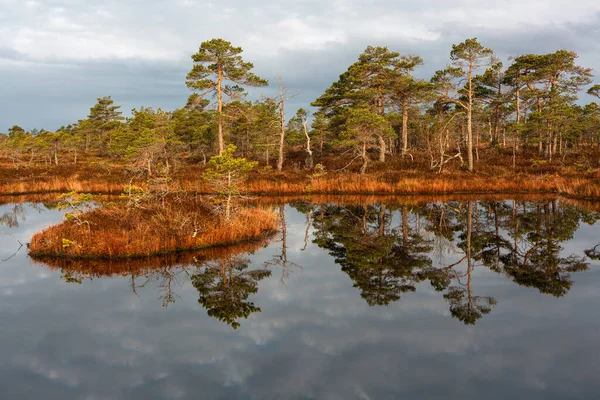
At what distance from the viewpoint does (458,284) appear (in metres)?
11.5

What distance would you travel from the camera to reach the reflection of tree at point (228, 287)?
380 inches

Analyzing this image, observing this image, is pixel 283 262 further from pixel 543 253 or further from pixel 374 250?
pixel 543 253

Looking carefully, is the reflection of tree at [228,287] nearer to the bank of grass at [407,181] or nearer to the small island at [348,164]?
the small island at [348,164]

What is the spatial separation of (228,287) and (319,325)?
3.55 m

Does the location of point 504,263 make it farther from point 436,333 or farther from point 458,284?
point 436,333

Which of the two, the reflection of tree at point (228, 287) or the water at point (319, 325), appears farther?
the reflection of tree at point (228, 287)

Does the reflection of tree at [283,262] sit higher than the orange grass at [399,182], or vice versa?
the orange grass at [399,182]

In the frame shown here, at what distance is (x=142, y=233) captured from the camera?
14.6 metres

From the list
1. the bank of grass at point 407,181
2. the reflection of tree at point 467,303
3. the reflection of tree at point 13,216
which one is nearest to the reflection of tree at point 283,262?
the reflection of tree at point 467,303

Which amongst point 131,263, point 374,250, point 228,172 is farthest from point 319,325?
point 228,172

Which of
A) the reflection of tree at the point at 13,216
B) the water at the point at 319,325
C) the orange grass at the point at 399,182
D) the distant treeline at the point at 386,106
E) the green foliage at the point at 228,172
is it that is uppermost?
the distant treeline at the point at 386,106

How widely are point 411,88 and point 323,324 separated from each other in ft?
122

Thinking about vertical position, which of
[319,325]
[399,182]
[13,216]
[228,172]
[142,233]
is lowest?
[319,325]

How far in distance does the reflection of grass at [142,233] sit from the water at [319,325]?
84 cm
